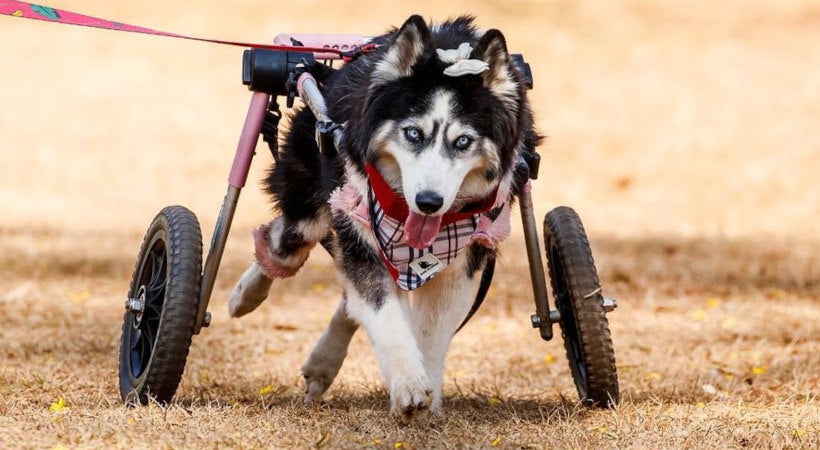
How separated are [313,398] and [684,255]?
19.5 feet

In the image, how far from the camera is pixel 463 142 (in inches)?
156

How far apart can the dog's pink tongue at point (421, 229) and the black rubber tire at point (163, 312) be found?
86 cm

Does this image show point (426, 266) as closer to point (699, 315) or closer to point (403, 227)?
point (403, 227)

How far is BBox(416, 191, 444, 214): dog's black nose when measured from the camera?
3.79 meters

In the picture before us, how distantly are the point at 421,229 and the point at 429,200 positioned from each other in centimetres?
22

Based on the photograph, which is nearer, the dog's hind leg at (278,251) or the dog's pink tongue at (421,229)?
the dog's pink tongue at (421,229)

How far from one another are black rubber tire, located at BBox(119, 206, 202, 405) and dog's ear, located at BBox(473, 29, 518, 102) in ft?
4.12

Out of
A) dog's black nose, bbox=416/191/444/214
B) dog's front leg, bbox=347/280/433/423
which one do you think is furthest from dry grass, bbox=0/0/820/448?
dog's black nose, bbox=416/191/444/214

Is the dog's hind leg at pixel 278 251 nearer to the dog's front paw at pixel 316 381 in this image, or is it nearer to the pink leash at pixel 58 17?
the dog's front paw at pixel 316 381

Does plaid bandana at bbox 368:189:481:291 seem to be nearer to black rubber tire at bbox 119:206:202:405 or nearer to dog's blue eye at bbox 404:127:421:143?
dog's blue eye at bbox 404:127:421:143

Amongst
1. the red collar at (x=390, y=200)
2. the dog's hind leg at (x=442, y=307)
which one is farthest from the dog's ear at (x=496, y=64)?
the dog's hind leg at (x=442, y=307)

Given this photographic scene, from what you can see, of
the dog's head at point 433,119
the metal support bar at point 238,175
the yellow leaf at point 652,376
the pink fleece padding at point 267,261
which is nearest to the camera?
the dog's head at point 433,119

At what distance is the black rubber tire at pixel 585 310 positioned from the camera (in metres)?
4.35

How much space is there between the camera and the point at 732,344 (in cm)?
671
